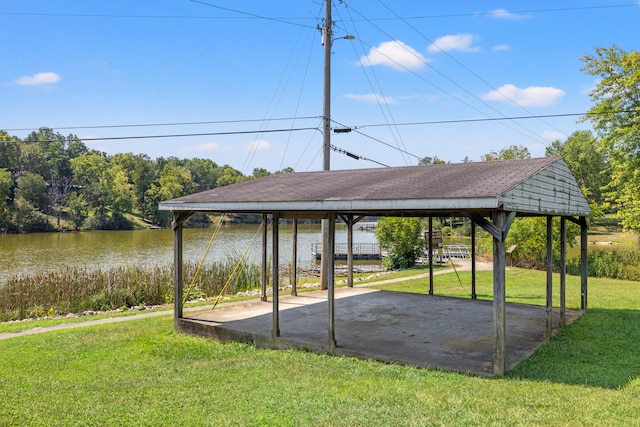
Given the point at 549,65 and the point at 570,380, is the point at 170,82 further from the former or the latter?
the point at 570,380

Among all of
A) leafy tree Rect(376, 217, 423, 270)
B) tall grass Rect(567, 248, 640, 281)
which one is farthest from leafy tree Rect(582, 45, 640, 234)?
leafy tree Rect(376, 217, 423, 270)

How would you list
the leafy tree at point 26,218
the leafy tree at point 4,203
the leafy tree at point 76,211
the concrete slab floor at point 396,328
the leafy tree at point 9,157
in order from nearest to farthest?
the concrete slab floor at point 396,328
the leafy tree at point 4,203
the leafy tree at point 26,218
the leafy tree at point 76,211
the leafy tree at point 9,157

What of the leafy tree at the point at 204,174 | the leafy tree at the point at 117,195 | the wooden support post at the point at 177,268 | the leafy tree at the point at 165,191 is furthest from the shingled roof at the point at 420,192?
Result: the leafy tree at the point at 204,174

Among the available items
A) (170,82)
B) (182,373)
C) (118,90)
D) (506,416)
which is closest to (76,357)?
(182,373)

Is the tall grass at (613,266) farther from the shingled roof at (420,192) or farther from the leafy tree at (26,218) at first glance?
the leafy tree at (26,218)

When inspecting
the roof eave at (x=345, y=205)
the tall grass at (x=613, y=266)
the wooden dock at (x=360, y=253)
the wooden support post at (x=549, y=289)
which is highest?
the roof eave at (x=345, y=205)

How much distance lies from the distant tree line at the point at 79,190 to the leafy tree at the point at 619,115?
120 ft

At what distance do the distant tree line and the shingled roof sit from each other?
44.3 m

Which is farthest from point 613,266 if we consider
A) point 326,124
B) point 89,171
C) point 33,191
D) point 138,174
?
point 89,171

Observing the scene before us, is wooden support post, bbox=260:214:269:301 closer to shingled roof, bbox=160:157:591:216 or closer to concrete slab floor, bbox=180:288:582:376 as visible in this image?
concrete slab floor, bbox=180:288:582:376

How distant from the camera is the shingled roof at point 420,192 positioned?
6.13m

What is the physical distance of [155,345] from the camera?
26.5ft

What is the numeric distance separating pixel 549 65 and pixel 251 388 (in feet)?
66.4

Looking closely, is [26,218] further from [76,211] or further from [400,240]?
[400,240]
